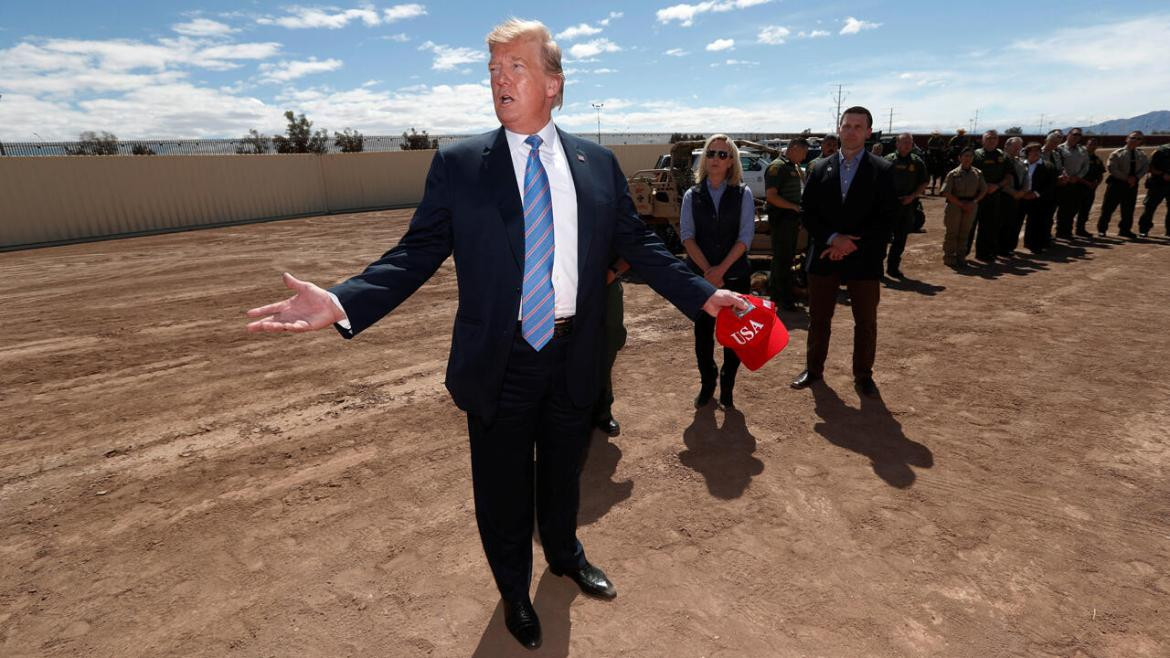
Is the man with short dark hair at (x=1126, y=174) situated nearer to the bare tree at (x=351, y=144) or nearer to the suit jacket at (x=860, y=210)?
the suit jacket at (x=860, y=210)

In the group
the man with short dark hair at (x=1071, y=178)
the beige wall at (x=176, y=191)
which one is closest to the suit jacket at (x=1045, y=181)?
the man with short dark hair at (x=1071, y=178)

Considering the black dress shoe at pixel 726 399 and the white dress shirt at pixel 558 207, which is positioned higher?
the white dress shirt at pixel 558 207

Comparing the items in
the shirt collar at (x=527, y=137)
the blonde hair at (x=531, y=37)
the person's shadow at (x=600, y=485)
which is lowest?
the person's shadow at (x=600, y=485)

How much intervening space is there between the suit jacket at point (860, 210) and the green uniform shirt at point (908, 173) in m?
4.39

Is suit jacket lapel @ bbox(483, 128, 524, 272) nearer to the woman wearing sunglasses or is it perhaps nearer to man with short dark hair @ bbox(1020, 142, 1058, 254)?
the woman wearing sunglasses

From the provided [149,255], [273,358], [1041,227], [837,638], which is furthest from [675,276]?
[149,255]

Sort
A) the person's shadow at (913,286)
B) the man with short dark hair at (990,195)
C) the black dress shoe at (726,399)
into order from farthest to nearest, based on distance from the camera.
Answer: the man with short dark hair at (990,195) < the person's shadow at (913,286) < the black dress shoe at (726,399)

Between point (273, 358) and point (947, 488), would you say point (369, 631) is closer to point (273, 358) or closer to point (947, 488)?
point (947, 488)

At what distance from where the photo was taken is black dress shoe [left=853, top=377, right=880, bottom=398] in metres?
4.77

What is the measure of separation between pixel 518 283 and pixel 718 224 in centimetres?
268

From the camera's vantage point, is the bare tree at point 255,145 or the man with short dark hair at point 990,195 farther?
the bare tree at point 255,145

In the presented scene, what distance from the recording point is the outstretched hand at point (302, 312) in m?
1.81

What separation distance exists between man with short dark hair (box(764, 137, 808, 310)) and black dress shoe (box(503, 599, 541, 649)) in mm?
5465

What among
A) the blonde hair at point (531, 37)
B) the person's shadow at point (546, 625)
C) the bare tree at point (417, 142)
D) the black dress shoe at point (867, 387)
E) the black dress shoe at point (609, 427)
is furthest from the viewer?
the bare tree at point (417, 142)
